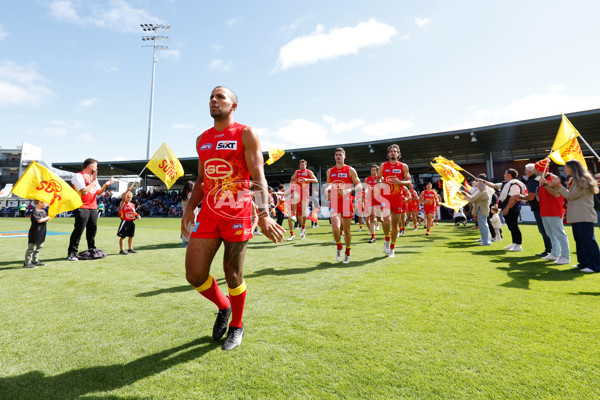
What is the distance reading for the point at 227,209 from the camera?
2740mm

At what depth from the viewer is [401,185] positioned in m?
7.16

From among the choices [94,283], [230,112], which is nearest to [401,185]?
[230,112]

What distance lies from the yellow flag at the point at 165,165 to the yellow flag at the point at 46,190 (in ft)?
8.57

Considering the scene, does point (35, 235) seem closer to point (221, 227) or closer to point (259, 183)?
point (221, 227)

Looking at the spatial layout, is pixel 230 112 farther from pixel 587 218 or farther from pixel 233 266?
pixel 587 218

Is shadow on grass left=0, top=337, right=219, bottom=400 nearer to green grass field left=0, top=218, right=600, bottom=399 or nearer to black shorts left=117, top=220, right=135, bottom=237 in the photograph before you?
green grass field left=0, top=218, right=600, bottom=399

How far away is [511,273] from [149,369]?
227 inches

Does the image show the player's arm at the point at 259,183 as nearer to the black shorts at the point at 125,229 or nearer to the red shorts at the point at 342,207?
the red shorts at the point at 342,207

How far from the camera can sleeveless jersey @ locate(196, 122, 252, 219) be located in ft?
9.09

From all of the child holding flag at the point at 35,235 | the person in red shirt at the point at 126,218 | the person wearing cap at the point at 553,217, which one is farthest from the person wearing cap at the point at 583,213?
the child holding flag at the point at 35,235

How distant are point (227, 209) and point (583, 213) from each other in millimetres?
6526

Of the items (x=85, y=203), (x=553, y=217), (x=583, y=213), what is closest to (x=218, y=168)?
(x=85, y=203)

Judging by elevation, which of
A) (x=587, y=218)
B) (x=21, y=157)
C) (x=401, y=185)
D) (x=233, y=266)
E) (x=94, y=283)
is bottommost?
(x=94, y=283)

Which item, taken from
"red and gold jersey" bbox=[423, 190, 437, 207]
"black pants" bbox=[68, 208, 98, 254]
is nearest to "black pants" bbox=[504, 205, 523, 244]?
"red and gold jersey" bbox=[423, 190, 437, 207]
